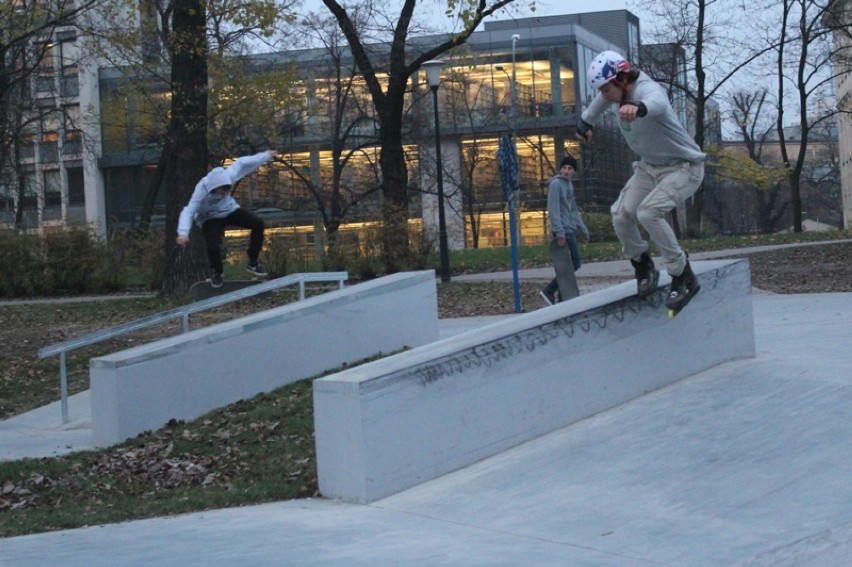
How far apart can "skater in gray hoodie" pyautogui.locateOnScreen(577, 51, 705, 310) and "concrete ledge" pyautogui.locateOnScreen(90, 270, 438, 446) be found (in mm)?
4239

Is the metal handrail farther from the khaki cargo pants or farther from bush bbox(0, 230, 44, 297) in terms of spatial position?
bush bbox(0, 230, 44, 297)

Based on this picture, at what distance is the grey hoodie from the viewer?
7891 millimetres

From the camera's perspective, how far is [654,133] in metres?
8.03

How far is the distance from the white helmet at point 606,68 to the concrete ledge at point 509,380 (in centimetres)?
164

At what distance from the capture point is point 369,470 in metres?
6.48

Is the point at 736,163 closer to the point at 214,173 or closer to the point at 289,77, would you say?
the point at 289,77

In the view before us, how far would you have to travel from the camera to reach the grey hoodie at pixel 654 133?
7.89 metres

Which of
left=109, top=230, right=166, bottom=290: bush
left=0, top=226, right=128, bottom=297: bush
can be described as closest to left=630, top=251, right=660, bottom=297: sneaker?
left=109, top=230, right=166, bottom=290: bush

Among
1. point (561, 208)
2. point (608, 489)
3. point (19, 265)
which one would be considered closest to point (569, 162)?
point (561, 208)

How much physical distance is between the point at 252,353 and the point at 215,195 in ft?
6.54

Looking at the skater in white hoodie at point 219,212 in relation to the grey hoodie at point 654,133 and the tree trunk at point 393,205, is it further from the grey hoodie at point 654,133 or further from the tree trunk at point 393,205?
the tree trunk at point 393,205

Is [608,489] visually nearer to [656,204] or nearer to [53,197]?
[656,204]

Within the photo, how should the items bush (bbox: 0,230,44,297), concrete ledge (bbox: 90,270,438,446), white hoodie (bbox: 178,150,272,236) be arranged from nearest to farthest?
concrete ledge (bbox: 90,270,438,446) → white hoodie (bbox: 178,150,272,236) → bush (bbox: 0,230,44,297)

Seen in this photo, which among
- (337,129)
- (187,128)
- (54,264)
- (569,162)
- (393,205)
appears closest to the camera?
(569,162)
